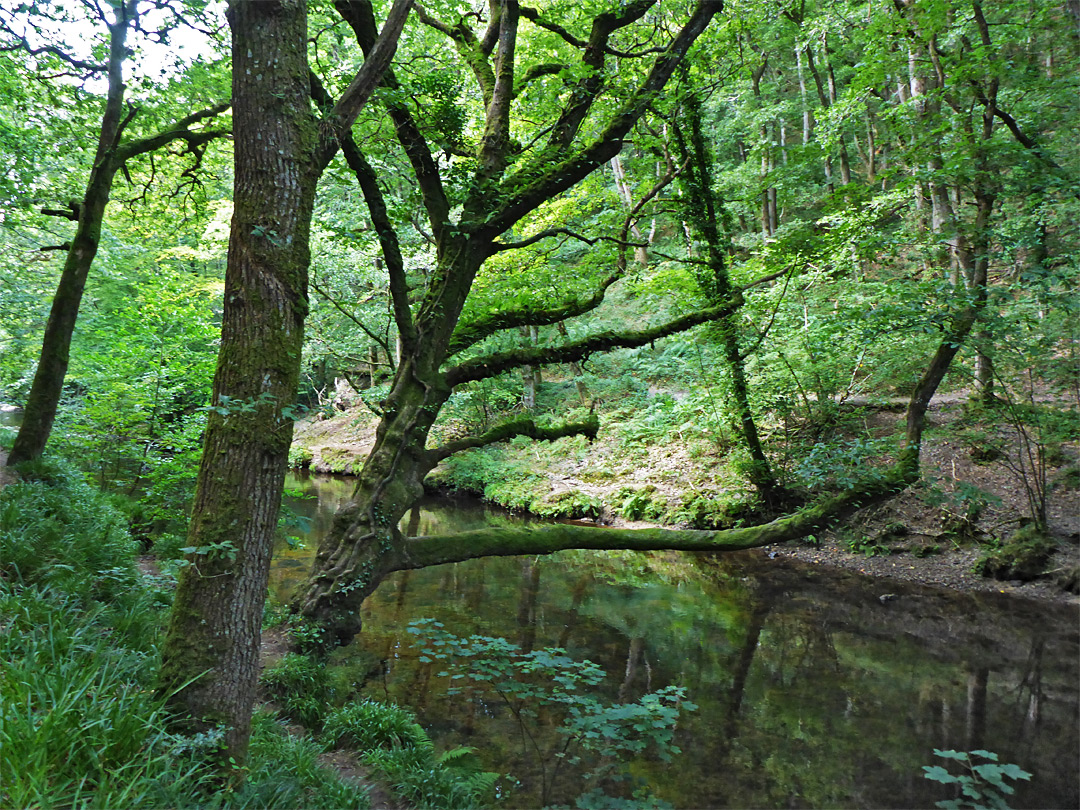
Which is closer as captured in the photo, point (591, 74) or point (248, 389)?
point (248, 389)

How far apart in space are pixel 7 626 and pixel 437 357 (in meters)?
4.02

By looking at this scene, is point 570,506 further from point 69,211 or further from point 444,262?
point 69,211

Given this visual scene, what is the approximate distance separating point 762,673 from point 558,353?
13.6 feet

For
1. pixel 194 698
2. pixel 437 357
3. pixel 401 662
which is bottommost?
pixel 401 662

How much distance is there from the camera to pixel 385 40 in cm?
317

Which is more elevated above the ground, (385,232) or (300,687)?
(385,232)

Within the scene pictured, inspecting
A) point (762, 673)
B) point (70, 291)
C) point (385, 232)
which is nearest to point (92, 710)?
point (385, 232)

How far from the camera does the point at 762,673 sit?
6434 millimetres

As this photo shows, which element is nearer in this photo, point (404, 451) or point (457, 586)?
point (404, 451)

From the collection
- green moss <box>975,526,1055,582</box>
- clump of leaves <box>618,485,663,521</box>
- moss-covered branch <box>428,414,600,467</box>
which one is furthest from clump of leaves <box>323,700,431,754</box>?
green moss <box>975,526,1055,582</box>

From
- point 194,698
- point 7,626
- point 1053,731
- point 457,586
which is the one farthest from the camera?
point 457,586

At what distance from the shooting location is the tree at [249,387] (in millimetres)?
2805

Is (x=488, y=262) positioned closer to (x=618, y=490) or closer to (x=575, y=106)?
(x=575, y=106)

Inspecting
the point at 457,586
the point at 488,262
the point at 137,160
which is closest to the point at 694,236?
the point at 488,262
